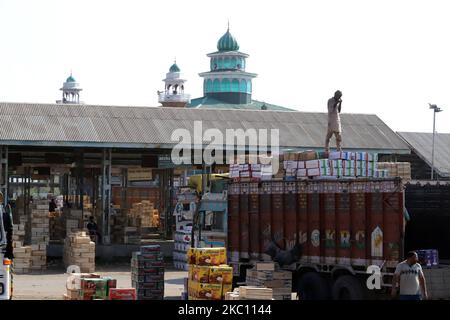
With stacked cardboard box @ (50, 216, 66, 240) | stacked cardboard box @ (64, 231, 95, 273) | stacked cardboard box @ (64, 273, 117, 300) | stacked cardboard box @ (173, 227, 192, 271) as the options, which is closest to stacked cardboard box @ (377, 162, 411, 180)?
stacked cardboard box @ (173, 227, 192, 271)

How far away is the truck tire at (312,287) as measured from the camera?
22406 millimetres

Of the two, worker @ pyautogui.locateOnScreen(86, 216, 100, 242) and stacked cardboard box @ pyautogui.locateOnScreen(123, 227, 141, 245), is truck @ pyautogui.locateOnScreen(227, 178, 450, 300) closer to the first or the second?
worker @ pyautogui.locateOnScreen(86, 216, 100, 242)

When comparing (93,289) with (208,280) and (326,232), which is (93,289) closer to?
(208,280)

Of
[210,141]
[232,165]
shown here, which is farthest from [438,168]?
[232,165]

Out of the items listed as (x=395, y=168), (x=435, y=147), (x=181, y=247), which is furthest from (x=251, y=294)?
(x=435, y=147)

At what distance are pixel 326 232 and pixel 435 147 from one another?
33.7 metres

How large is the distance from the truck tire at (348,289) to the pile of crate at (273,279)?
116 centimetres

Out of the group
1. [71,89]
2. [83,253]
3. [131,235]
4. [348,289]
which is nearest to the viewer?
[348,289]

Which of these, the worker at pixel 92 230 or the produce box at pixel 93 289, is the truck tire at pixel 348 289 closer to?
the produce box at pixel 93 289

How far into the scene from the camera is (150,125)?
4150 cm

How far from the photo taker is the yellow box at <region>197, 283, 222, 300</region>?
2166 cm

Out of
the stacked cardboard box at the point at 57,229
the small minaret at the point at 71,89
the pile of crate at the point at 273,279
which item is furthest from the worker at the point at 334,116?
the small minaret at the point at 71,89

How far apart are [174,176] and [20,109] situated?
404 inches

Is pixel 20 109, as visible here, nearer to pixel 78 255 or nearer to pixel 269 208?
pixel 78 255
